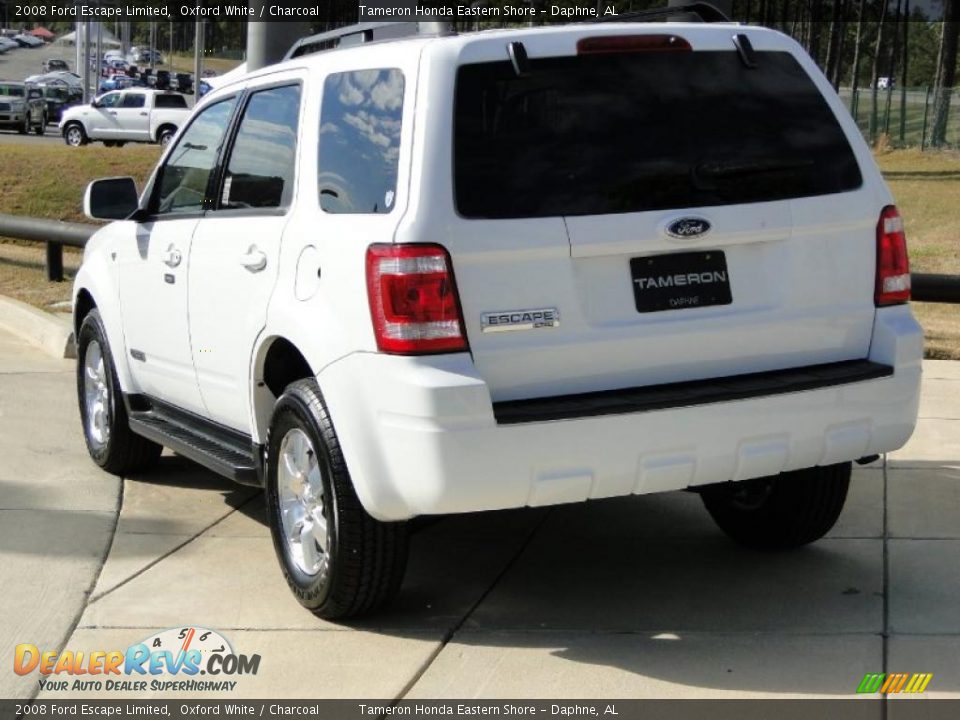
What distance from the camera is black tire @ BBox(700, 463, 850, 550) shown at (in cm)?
576

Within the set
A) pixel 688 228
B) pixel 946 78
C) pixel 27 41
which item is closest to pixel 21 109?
pixel 946 78

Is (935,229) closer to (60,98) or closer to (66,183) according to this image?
(66,183)

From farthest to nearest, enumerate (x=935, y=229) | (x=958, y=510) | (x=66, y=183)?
(x=935, y=229), (x=66, y=183), (x=958, y=510)

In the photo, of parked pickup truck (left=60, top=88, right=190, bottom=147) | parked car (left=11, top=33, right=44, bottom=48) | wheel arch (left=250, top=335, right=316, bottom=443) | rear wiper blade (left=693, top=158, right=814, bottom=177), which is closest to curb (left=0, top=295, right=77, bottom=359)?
wheel arch (left=250, top=335, right=316, bottom=443)

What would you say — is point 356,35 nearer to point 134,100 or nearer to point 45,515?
point 45,515

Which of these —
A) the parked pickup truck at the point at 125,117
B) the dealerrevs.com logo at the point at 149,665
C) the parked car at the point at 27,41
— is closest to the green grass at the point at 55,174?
the dealerrevs.com logo at the point at 149,665

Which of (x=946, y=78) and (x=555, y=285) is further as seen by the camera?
(x=946, y=78)

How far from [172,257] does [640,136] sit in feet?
7.70

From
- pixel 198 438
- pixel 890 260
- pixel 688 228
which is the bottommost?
pixel 198 438

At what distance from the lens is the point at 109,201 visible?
7.01 meters

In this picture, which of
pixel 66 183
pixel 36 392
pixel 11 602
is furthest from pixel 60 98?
pixel 11 602

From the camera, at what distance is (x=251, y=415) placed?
5711 mm

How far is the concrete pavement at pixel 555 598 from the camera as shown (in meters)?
4.79
